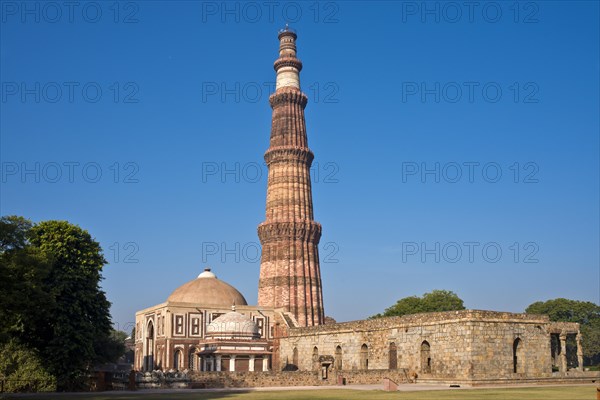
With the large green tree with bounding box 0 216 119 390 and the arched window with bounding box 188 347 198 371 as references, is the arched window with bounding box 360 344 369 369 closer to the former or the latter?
the arched window with bounding box 188 347 198 371

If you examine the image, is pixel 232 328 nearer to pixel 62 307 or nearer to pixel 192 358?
pixel 192 358

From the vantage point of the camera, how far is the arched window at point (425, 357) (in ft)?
135

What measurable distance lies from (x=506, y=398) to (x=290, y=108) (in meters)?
48.2

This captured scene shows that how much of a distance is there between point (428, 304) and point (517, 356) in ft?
132

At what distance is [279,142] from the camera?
67.9m

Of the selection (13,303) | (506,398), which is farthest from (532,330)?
(13,303)

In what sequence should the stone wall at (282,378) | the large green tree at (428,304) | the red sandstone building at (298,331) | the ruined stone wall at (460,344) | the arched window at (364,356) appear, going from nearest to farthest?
1. the stone wall at (282,378)
2. the ruined stone wall at (460,344)
3. the red sandstone building at (298,331)
4. the arched window at (364,356)
5. the large green tree at (428,304)

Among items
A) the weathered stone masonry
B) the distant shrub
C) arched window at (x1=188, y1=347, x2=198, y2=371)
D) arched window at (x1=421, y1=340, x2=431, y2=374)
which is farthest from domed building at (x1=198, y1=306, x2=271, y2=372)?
the distant shrub

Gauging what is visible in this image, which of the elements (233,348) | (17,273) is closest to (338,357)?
(233,348)

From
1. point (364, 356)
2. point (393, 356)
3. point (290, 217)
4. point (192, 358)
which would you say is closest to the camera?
point (393, 356)

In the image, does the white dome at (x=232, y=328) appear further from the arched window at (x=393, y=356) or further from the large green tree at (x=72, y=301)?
the large green tree at (x=72, y=301)

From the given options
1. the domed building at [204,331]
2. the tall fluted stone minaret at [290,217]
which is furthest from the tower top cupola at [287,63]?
the domed building at [204,331]

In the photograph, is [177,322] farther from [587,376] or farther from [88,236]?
[587,376]

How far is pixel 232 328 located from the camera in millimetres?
50500
